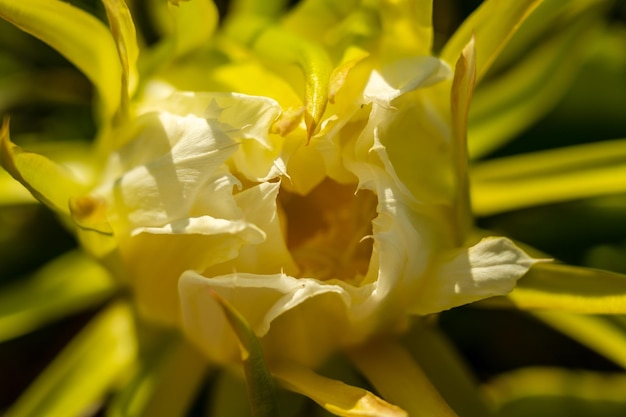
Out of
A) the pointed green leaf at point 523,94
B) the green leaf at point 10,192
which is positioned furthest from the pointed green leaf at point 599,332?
the green leaf at point 10,192

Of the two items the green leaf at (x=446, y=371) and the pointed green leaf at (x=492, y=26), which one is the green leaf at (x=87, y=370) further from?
the pointed green leaf at (x=492, y=26)

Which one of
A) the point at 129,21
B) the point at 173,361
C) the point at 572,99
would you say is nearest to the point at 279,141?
the point at 129,21

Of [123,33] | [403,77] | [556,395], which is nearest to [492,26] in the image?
[403,77]

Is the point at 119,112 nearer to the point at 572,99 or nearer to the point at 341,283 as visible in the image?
the point at 341,283

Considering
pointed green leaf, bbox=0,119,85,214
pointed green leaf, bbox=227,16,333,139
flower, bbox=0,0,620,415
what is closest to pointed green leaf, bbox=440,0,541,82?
flower, bbox=0,0,620,415

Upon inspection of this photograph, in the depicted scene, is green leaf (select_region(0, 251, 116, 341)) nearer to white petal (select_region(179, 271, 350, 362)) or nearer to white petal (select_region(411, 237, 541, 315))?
white petal (select_region(179, 271, 350, 362))

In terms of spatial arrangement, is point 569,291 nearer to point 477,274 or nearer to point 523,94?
point 477,274
